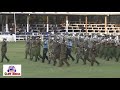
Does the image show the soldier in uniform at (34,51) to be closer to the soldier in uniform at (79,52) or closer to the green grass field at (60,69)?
the green grass field at (60,69)

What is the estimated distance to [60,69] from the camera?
1527cm

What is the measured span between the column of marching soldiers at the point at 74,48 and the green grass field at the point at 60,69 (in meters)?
0.25

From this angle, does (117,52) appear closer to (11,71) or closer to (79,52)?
(79,52)

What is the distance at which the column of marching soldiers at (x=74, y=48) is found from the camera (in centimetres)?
1625

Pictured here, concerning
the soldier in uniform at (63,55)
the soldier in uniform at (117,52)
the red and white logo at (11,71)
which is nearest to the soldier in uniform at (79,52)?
the soldier in uniform at (63,55)

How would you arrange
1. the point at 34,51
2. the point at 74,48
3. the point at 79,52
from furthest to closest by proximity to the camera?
the point at 74,48 → the point at 34,51 → the point at 79,52

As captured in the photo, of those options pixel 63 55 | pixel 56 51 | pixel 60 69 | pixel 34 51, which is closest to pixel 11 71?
pixel 60 69

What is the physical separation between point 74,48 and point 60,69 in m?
2.68

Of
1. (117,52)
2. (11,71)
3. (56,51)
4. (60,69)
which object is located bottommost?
(60,69)

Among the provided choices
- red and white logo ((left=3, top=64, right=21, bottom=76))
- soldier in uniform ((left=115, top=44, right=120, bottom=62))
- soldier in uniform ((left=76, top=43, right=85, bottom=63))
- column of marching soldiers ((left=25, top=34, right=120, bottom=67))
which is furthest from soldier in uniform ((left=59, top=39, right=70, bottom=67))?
red and white logo ((left=3, top=64, right=21, bottom=76))

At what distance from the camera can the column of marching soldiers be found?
1625 cm

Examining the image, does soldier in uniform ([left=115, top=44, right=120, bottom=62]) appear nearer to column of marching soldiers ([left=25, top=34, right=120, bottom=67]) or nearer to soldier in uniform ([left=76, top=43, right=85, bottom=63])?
column of marching soldiers ([left=25, top=34, right=120, bottom=67])

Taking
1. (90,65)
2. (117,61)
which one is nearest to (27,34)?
(90,65)

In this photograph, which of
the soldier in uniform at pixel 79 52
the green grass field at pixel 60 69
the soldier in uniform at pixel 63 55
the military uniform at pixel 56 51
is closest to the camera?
the green grass field at pixel 60 69
